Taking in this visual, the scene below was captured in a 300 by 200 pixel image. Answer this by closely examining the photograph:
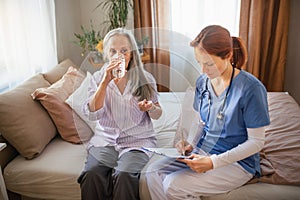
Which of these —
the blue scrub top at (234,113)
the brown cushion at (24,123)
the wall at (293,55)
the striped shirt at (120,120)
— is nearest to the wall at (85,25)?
the wall at (293,55)

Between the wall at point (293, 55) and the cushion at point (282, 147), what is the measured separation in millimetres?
1008

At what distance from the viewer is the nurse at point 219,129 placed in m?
1.03

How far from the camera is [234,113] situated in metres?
1.09

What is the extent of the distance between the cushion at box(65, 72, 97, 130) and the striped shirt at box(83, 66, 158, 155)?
27mm

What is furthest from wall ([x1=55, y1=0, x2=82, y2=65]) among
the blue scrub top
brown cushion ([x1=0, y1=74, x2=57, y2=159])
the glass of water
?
the blue scrub top

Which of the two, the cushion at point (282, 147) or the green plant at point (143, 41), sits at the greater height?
the green plant at point (143, 41)

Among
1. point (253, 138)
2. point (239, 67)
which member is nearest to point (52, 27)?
point (239, 67)

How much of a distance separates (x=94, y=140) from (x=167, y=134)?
15.0 inches

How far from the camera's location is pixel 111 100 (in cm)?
118

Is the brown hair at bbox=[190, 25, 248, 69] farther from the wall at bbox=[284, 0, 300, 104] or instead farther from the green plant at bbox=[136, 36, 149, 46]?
the wall at bbox=[284, 0, 300, 104]

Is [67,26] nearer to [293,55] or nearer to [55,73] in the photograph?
[55,73]

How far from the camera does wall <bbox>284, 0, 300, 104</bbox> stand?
2.49 meters

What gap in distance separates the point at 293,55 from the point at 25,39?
88.7 inches

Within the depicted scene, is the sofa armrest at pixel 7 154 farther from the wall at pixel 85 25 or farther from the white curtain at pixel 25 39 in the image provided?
the wall at pixel 85 25
